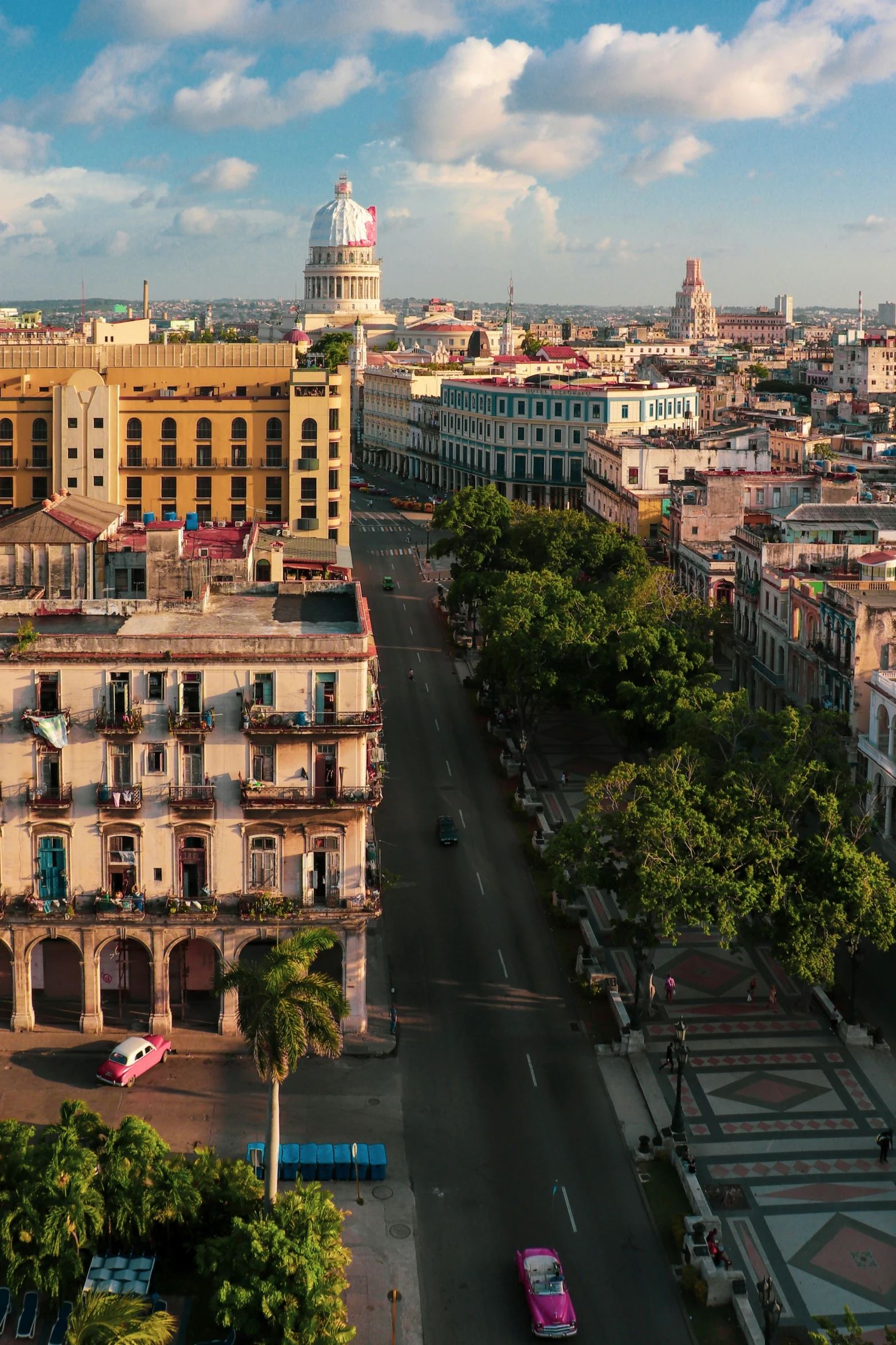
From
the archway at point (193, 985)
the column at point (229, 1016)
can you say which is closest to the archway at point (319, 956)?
the column at point (229, 1016)

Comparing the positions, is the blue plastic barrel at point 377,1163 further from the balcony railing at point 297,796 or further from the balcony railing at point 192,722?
the balcony railing at point 192,722

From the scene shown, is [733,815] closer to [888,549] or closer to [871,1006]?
[871,1006]

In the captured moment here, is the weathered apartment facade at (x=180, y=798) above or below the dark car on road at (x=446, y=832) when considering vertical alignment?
above

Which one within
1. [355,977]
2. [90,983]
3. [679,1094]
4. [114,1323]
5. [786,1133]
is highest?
[355,977]

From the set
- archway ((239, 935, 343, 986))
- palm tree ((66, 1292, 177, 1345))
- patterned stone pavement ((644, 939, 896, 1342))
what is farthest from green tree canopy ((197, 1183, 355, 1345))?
archway ((239, 935, 343, 986))

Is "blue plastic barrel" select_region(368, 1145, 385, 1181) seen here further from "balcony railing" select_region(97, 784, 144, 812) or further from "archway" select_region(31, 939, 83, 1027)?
"archway" select_region(31, 939, 83, 1027)

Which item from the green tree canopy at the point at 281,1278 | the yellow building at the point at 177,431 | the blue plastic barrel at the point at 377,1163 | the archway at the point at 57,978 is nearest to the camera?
the green tree canopy at the point at 281,1278

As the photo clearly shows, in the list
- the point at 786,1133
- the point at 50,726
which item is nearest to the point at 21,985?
the point at 50,726

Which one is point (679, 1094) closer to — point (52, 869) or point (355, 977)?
point (355, 977)
